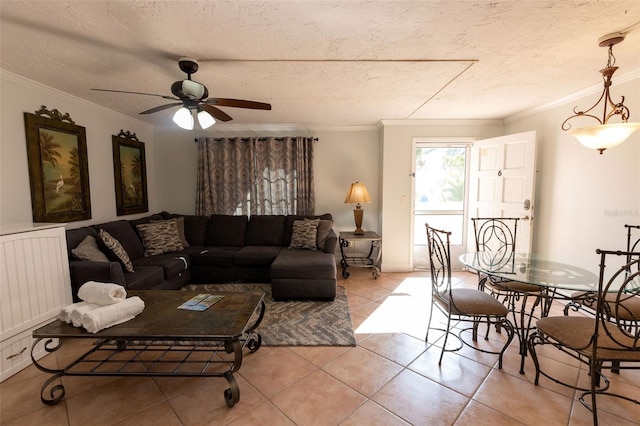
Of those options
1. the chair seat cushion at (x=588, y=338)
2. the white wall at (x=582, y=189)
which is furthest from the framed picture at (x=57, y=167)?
the white wall at (x=582, y=189)

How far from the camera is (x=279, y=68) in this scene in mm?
2328

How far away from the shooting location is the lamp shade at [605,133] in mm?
1733

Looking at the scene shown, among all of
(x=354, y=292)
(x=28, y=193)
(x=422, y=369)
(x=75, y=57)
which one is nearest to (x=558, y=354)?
(x=422, y=369)

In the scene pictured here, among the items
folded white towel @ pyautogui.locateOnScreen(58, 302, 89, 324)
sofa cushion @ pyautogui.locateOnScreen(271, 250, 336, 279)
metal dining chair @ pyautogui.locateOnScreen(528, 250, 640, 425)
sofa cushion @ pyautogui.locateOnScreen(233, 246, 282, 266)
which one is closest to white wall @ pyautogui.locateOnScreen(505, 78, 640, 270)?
metal dining chair @ pyautogui.locateOnScreen(528, 250, 640, 425)

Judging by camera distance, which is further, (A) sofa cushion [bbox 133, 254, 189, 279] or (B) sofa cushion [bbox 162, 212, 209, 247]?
(B) sofa cushion [bbox 162, 212, 209, 247]

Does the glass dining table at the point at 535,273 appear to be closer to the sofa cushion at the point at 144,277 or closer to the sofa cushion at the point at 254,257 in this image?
the sofa cushion at the point at 254,257

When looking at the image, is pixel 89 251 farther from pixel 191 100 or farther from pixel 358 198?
pixel 358 198

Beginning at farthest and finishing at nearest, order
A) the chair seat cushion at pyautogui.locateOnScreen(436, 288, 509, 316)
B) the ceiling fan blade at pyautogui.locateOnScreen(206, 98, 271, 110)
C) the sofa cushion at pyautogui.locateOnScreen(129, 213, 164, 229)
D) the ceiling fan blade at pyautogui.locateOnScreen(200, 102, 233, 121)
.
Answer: the sofa cushion at pyautogui.locateOnScreen(129, 213, 164, 229)
the ceiling fan blade at pyautogui.locateOnScreen(200, 102, 233, 121)
the ceiling fan blade at pyautogui.locateOnScreen(206, 98, 271, 110)
the chair seat cushion at pyautogui.locateOnScreen(436, 288, 509, 316)

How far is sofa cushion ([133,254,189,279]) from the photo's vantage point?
3230 mm

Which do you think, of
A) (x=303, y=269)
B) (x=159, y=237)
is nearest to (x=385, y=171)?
(x=303, y=269)

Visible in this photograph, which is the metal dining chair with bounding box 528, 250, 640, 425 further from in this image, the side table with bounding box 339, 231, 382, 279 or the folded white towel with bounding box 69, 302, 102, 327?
the folded white towel with bounding box 69, 302, 102, 327

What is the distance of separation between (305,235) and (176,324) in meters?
2.30

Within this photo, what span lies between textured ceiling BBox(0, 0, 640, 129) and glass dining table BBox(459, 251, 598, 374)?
162cm

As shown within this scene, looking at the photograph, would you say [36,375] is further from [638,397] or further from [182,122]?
[638,397]
